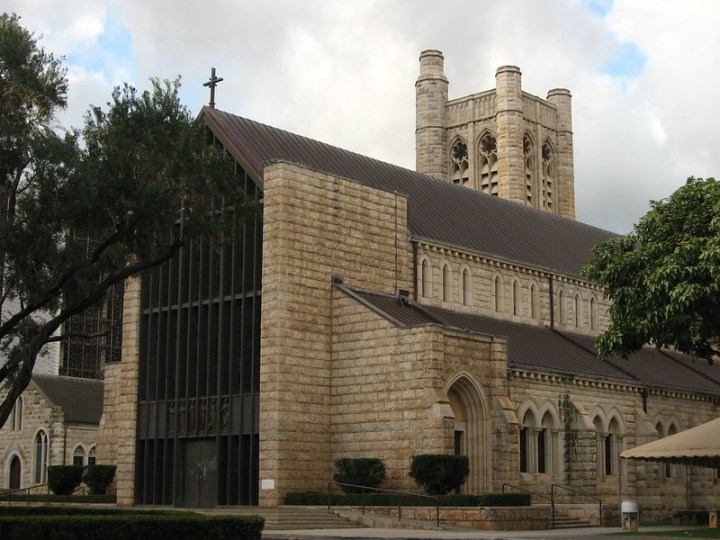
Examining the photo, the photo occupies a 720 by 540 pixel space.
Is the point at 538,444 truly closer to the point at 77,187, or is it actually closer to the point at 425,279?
the point at 425,279

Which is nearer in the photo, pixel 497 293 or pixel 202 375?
pixel 202 375

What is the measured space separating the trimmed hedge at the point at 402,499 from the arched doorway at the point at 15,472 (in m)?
27.7

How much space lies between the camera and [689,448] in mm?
30672

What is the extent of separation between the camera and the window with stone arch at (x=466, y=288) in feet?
153

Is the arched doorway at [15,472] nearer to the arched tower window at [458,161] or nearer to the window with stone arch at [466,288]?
the window with stone arch at [466,288]

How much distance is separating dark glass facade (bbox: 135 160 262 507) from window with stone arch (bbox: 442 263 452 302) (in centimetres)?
860

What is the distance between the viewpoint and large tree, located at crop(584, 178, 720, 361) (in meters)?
32.6

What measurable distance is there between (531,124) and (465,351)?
48.7m

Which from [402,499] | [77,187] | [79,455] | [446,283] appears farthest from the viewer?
[79,455]

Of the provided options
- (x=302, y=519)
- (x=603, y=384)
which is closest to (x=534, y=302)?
(x=603, y=384)

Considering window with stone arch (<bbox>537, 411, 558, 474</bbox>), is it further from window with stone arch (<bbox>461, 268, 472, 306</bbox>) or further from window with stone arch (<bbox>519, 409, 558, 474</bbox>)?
window with stone arch (<bbox>461, 268, 472, 306</bbox>)

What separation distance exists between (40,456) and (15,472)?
6.86ft

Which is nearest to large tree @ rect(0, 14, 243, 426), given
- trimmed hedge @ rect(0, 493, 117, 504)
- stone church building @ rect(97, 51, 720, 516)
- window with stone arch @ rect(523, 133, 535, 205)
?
stone church building @ rect(97, 51, 720, 516)

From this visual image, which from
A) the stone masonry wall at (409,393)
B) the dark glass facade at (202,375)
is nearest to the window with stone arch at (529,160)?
the dark glass facade at (202,375)
